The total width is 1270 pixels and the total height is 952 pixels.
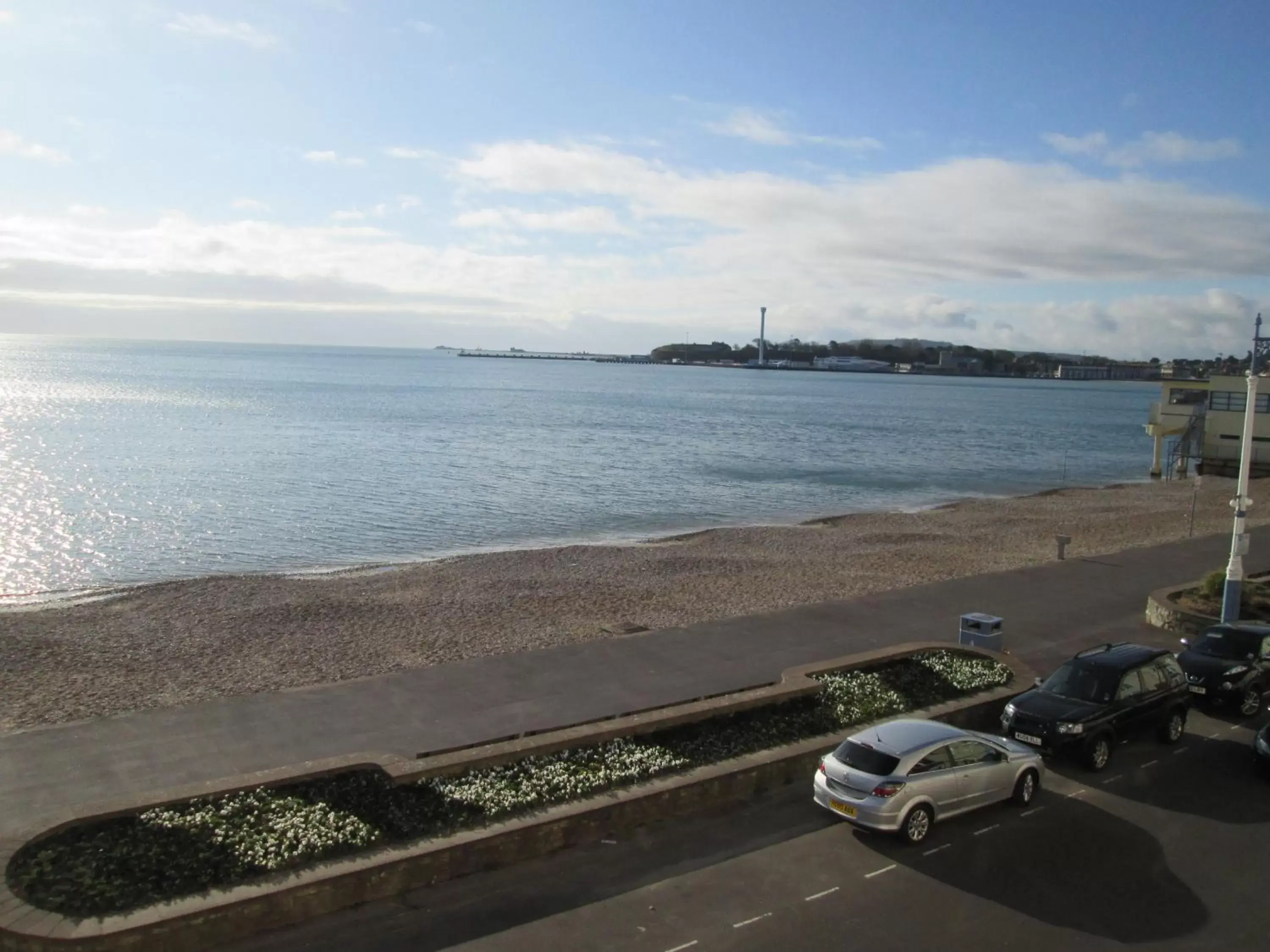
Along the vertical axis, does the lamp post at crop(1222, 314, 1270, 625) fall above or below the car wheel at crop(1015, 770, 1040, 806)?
above

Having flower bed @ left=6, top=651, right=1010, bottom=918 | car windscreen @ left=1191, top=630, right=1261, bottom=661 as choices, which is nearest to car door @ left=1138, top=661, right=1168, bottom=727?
car windscreen @ left=1191, top=630, right=1261, bottom=661

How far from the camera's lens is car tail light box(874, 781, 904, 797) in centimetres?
1086

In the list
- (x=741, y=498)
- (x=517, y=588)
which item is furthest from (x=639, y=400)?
(x=517, y=588)

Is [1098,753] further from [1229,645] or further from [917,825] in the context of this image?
[1229,645]

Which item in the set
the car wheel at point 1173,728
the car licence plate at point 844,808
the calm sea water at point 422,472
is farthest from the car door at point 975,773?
the calm sea water at point 422,472

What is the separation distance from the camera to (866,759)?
37.0ft

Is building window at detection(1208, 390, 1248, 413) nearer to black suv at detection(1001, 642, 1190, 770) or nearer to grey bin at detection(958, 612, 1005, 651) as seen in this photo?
grey bin at detection(958, 612, 1005, 651)

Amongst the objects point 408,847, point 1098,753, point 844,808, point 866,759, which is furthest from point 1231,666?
point 408,847

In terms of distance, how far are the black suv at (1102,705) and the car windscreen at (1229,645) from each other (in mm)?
2009

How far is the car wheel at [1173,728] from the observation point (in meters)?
14.4

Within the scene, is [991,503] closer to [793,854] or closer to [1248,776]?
[1248,776]

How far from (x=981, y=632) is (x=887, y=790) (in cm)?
784

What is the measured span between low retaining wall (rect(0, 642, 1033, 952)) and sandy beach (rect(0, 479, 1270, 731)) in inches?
280

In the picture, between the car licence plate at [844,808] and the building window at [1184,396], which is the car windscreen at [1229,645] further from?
the building window at [1184,396]
